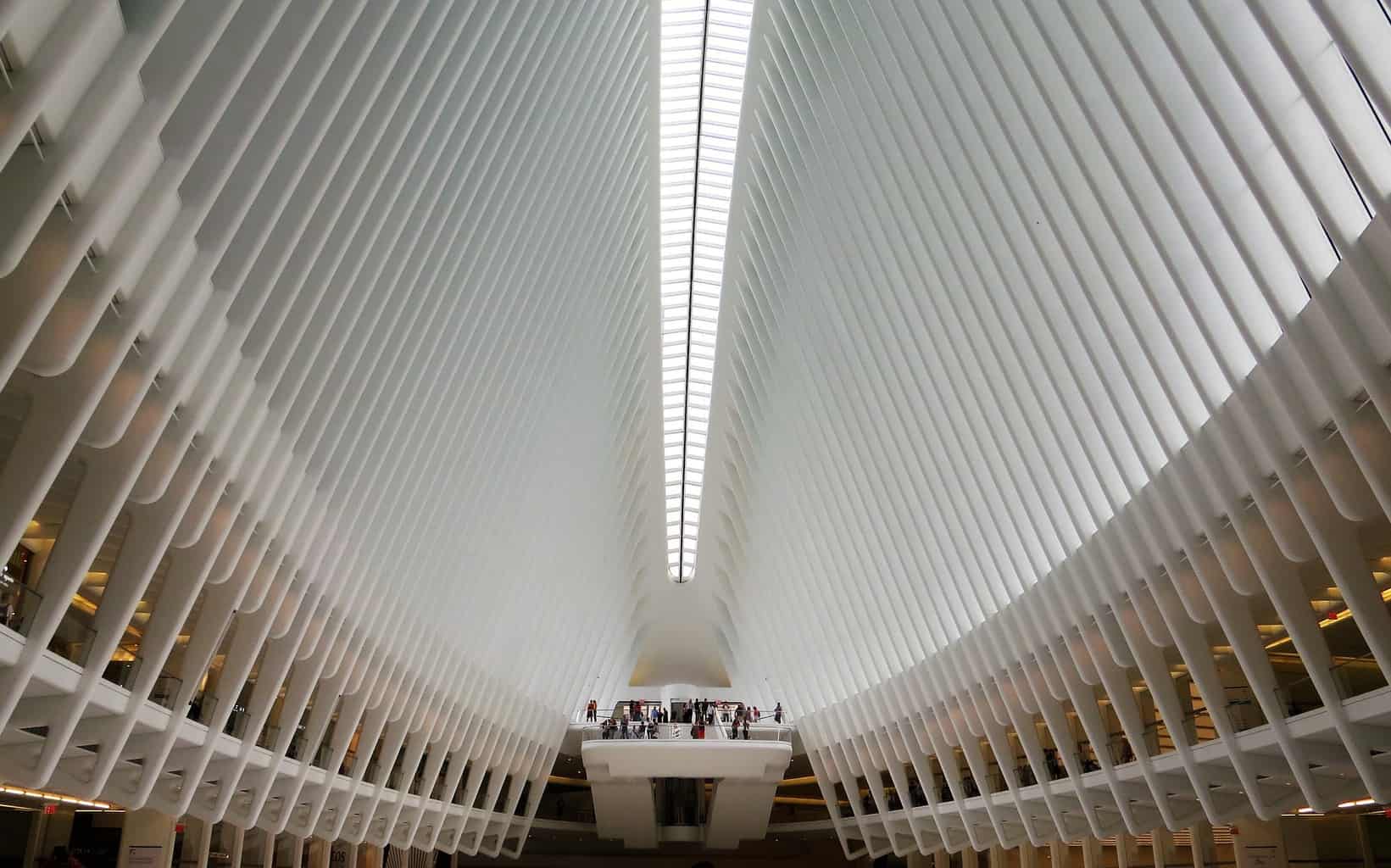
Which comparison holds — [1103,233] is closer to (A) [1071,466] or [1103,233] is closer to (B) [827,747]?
(A) [1071,466]

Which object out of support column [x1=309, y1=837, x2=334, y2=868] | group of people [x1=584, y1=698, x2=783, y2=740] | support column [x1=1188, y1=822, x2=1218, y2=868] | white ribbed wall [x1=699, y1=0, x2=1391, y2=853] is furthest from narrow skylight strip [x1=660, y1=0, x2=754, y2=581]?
support column [x1=1188, y1=822, x2=1218, y2=868]

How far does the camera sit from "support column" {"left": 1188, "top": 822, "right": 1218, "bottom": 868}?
17984mm

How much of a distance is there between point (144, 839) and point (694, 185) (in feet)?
47.6

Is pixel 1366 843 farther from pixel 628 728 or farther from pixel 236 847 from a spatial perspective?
pixel 236 847

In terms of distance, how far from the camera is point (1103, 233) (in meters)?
12.4

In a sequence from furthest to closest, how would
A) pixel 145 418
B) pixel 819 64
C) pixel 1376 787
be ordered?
pixel 819 64
pixel 1376 787
pixel 145 418

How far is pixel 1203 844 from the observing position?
18.1 m

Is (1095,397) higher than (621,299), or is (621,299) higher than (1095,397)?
(621,299)

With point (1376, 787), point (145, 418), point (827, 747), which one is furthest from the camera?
point (827, 747)

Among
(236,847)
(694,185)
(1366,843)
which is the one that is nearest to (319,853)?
(236,847)

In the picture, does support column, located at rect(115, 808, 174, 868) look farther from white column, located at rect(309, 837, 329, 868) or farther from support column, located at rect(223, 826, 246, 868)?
white column, located at rect(309, 837, 329, 868)

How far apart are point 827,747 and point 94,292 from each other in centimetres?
2602

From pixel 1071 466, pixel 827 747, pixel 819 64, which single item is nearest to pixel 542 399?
pixel 819 64

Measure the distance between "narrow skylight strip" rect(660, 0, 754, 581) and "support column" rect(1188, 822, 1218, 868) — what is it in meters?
13.2
